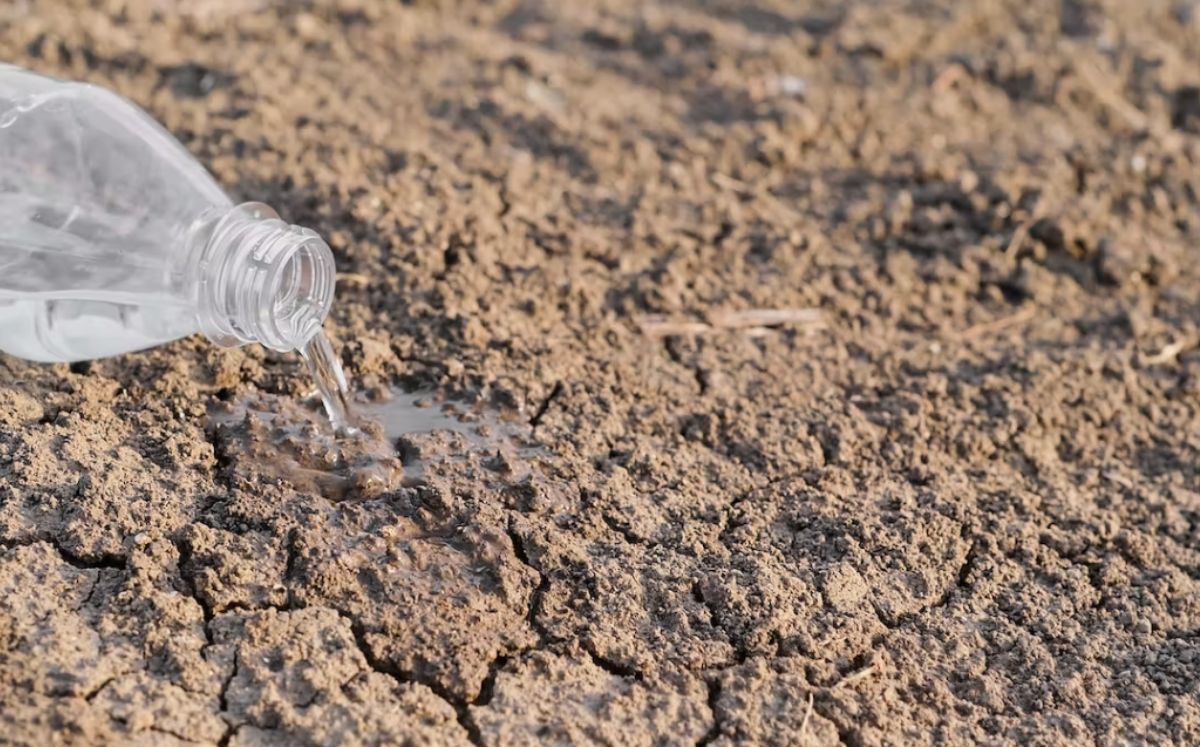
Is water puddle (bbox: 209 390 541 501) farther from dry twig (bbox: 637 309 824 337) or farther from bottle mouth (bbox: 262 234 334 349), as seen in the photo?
dry twig (bbox: 637 309 824 337)

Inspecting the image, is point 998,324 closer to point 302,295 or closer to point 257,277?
point 302,295

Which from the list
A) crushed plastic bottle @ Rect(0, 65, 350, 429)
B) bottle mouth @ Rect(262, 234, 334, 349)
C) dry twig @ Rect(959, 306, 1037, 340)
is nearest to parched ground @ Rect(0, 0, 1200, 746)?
dry twig @ Rect(959, 306, 1037, 340)

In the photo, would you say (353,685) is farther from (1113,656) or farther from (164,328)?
(1113,656)

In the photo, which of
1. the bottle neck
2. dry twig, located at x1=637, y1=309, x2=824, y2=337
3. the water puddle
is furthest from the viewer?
dry twig, located at x1=637, y1=309, x2=824, y2=337

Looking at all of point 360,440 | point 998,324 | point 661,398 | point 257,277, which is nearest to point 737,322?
point 661,398

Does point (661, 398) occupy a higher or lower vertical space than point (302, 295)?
lower

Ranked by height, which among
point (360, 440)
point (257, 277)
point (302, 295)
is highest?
point (257, 277)

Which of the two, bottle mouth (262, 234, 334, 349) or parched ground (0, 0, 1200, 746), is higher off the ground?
bottle mouth (262, 234, 334, 349)
